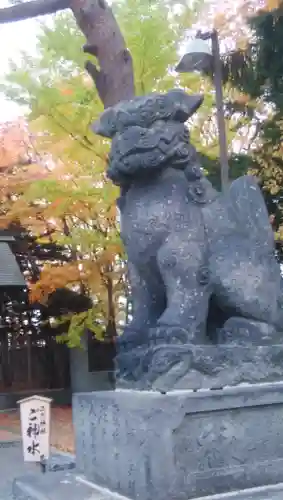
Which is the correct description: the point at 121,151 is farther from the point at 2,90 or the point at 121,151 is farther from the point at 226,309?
the point at 2,90

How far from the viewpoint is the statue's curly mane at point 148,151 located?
359 cm

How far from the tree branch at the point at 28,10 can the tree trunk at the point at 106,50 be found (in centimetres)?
49

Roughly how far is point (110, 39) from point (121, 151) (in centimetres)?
507

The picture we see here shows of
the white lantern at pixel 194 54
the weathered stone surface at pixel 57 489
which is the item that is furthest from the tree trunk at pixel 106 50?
the weathered stone surface at pixel 57 489

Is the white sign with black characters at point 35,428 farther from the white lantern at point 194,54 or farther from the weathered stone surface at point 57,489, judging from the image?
the white lantern at point 194,54

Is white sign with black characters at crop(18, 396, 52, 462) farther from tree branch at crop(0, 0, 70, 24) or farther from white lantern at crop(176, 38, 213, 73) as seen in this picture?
white lantern at crop(176, 38, 213, 73)

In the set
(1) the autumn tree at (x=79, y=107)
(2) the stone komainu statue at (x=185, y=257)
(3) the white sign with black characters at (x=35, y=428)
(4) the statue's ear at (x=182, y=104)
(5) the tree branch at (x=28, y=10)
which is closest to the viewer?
(2) the stone komainu statue at (x=185, y=257)

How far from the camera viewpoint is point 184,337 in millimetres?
3482

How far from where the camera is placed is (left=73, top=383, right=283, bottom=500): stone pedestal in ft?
10.4

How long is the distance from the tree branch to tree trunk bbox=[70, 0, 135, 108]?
1.61ft

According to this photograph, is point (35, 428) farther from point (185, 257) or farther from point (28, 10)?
point (28, 10)

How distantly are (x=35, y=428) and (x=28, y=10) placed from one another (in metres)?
4.81

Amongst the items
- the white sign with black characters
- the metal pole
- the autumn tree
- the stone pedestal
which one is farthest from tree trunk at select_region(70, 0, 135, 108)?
the stone pedestal

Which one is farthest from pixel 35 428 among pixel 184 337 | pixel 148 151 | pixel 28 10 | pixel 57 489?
pixel 28 10
